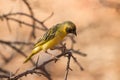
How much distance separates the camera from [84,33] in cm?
270

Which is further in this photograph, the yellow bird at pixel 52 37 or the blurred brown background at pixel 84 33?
the blurred brown background at pixel 84 33

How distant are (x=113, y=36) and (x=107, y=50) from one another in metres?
0.11

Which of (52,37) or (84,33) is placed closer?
(52,37)

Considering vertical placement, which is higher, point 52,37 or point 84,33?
point 84,33

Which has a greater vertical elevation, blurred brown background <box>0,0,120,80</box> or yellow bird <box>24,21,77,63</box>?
blurred brown background <box>0,0,120,80</box>

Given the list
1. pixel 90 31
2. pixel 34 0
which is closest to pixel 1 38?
pixel 34 0

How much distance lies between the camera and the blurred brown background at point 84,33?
8.51 feet

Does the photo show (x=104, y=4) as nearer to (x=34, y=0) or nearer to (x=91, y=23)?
(x=91, y=23)

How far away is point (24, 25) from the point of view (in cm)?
279

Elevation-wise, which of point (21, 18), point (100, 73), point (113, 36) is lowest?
point (100, 73)

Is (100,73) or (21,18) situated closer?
(100,73)

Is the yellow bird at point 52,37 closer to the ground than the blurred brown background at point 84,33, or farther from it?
closer to the ground

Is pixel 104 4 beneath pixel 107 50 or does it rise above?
above

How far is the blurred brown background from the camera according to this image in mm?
2595
